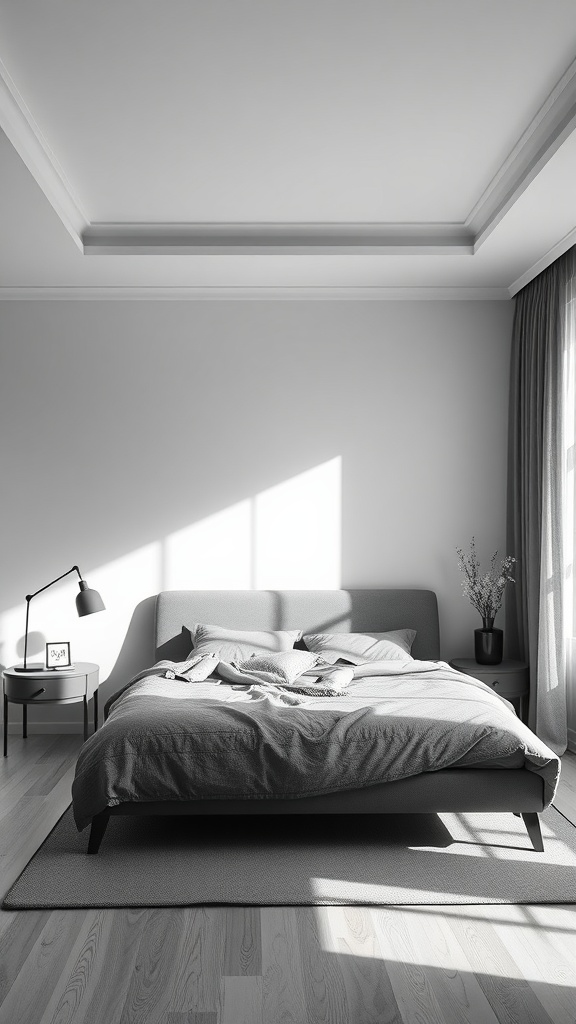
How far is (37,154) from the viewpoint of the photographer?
3.47m

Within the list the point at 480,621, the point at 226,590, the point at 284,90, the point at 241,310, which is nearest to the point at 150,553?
the point at 226,590

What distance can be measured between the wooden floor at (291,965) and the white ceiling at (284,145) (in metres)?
2.74

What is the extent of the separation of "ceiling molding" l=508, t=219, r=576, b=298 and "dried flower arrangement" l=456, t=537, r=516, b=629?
157 centimetres

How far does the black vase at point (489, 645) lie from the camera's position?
484cm

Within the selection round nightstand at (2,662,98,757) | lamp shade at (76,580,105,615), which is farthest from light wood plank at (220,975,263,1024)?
lamp shade at (76,580,105,615)

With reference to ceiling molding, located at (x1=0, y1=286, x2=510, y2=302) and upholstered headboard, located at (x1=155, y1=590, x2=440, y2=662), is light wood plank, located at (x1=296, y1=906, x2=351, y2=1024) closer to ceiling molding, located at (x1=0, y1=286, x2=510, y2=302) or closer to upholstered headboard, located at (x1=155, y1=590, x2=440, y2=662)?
upholstered headboard, located at (x1=155, y1=590, x2=440, y2=662)

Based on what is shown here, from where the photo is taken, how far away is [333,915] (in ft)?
8.68

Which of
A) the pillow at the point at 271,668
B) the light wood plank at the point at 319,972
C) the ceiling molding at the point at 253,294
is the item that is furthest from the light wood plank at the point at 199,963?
the ceiling molding at the point at 253,294

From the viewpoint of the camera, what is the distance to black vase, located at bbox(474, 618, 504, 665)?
4.84 meters

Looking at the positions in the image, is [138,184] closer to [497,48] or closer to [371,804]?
[497,48]

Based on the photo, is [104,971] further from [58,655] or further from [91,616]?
[91,616]

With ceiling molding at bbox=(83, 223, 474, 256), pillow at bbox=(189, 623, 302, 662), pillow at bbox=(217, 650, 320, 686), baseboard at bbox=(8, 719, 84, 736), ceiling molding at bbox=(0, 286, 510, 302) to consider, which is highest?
ceiling molding at bbox=(83, 223, 474, 256)

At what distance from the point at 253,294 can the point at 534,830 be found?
3458mm

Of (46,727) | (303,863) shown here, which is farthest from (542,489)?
(46,727)
